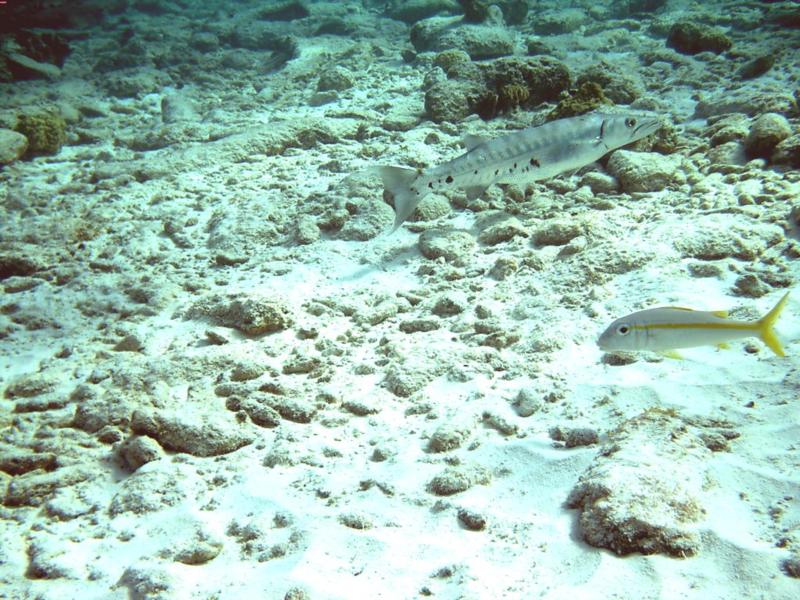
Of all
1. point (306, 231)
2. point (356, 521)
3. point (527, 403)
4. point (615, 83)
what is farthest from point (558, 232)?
point (615, 83)

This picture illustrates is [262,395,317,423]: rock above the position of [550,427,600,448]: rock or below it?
below

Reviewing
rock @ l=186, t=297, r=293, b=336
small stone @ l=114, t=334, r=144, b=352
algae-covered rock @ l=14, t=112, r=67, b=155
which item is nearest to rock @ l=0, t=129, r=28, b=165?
algae-covered rock @ l=14, t=112, r=67, b=155

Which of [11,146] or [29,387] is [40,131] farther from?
[29,387]

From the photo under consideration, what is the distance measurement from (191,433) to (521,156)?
4168 millimetres

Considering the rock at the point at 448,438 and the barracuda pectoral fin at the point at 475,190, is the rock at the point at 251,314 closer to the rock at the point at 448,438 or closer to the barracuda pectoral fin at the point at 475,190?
the rock at the point at 448,438

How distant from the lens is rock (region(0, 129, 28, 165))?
24.9 feet

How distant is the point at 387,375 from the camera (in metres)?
3.79

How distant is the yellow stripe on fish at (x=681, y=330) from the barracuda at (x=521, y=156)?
3043mm

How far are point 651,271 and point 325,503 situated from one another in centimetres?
330

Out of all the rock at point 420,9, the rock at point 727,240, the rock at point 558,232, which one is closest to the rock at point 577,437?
the rock at point 727,240

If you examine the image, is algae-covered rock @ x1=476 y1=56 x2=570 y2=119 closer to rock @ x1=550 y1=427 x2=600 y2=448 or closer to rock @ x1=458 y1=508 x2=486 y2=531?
rock @ x1=550 y1=427 x2=600 y2=448

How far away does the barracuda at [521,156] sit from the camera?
5.34 meters

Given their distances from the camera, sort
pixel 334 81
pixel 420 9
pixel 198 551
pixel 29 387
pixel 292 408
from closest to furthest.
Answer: pixel 198 551
pixel 292 408
pixel 29 387
pixel 334 81
pixel 420 9

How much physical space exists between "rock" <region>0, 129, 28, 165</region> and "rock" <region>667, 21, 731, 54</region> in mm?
12780
